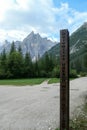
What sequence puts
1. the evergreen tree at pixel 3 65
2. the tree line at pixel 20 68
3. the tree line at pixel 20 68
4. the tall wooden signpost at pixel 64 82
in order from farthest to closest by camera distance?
the tree line at pixel 20 68
the tree line at pixel 20 68
the evergreen tree at pixel 3 65
the tall wooden signpost at pixel 64 82

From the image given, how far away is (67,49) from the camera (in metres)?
7.07

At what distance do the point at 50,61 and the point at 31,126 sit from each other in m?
82.5

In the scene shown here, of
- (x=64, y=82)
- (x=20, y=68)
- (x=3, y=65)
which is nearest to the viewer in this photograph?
(x=64, y=82)

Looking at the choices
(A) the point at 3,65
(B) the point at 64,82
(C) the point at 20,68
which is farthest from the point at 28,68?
(B) the point at 64,82

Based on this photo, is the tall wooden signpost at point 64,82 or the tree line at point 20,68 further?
the tree line at point 20,68

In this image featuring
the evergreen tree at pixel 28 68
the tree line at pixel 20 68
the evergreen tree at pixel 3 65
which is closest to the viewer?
the evergreen tree at pixel 3 65

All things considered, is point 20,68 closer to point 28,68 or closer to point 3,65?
point 28,68

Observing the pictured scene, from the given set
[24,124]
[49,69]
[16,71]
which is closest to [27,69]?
[16,71]

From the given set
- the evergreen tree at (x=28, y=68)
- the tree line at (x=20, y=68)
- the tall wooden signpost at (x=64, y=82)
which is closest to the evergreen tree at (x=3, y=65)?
the tree line at (x=20, y=68)

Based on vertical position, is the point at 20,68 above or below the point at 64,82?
above

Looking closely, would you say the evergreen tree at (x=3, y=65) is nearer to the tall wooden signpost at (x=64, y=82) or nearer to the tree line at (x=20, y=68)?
the tree line at (x=20, y=68)

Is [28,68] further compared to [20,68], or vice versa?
[28,68]

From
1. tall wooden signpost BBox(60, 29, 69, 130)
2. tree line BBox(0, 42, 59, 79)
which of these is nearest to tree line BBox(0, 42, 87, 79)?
tree line BBox(0, 42, 59, 79)

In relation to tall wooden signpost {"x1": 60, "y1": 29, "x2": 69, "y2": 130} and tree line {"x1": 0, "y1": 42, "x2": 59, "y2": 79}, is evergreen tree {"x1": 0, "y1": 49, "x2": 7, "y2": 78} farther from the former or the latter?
tall wooden signpost {"x1": 60, "y1": 29, "x2": 69, "y2": 130}
